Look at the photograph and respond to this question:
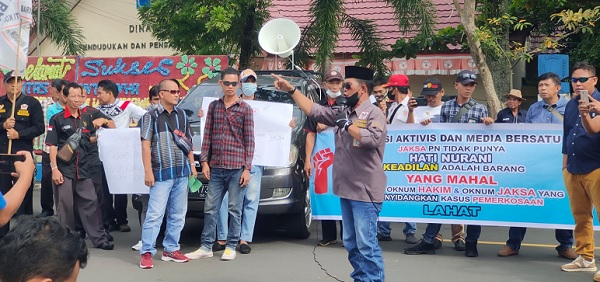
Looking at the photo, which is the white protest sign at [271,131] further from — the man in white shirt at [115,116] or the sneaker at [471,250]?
the sneaker at [471,250]

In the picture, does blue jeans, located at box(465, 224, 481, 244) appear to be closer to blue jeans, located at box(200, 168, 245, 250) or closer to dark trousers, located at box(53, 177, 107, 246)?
blue jeans, located at box(200, 168, 245, 250)

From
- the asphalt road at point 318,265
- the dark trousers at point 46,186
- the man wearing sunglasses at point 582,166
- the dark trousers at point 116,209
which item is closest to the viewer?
the man wearing sunglasses at point 582,166

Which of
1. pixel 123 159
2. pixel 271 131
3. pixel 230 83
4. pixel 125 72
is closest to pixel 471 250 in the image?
pixel 271 131

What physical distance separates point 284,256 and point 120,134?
225 centimetres

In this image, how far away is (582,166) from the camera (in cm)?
721

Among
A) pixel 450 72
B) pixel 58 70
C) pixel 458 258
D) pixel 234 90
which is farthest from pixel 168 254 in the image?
pixel 450 72

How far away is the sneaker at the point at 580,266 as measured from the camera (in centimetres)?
752

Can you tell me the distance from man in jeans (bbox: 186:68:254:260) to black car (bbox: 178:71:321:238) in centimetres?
58

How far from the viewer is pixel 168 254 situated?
8.00 metres

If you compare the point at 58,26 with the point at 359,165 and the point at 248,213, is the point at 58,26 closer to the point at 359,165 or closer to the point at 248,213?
the point at 248,213

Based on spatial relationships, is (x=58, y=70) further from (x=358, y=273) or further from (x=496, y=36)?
(x=358, y=273)

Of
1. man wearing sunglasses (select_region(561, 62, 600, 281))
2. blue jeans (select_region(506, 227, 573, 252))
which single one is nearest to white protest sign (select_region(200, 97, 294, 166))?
blue jeans (select_region(506, 227, 573, 252))

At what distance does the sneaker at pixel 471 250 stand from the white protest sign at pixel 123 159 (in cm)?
349

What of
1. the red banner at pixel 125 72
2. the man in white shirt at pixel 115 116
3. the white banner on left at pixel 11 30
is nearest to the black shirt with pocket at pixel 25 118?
the man in white shirt at pixel 115 116
